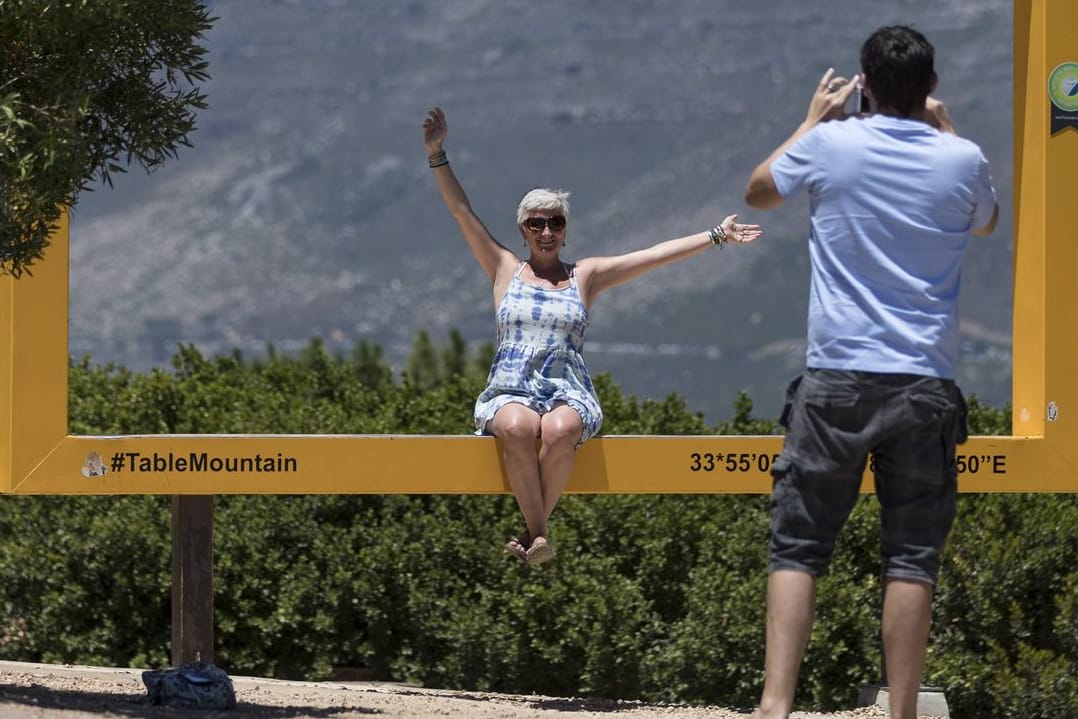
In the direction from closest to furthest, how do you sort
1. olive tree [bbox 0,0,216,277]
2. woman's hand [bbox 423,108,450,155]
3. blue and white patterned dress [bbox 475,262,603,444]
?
1. olive tree [bbox 0,0,216,277]
2. blue and white patterned dress [bbox 475,262,603,444]
3. woman's hand [bbox 423,108,450,155]

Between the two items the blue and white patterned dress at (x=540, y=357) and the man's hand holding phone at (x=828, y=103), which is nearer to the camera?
the man's hand holding phone at (x=828, y=103)

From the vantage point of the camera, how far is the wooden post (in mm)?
6996

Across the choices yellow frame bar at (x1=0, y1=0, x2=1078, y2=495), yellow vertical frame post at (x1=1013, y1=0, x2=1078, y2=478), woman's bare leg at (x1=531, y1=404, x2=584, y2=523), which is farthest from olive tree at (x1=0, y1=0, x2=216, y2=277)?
yellow vertical frame post at (x1=1013, y1=0, x2=1078, y2=478)

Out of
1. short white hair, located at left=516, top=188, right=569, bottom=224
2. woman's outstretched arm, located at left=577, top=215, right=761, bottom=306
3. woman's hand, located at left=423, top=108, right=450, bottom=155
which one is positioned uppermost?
woman's hand, located at left=423, top=108, right=450, bottom=155

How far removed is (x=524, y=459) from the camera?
6.52m

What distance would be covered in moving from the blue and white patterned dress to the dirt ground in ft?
3.13

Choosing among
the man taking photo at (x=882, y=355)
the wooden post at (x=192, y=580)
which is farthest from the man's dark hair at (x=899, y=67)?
the wooden post at (x=192, y=580)

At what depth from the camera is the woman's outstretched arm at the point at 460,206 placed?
22.2 feet

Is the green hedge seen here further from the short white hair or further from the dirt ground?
the short white hair

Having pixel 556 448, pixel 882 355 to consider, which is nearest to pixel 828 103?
pixel 882 355

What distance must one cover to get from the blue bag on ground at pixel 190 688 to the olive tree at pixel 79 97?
1.28 m

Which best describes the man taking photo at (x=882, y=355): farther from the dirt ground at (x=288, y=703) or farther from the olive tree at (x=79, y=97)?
the olive tree at (x=79, y=97)

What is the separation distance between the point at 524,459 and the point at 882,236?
7.63 ft

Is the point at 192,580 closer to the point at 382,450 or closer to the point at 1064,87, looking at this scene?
the point at 382,450
